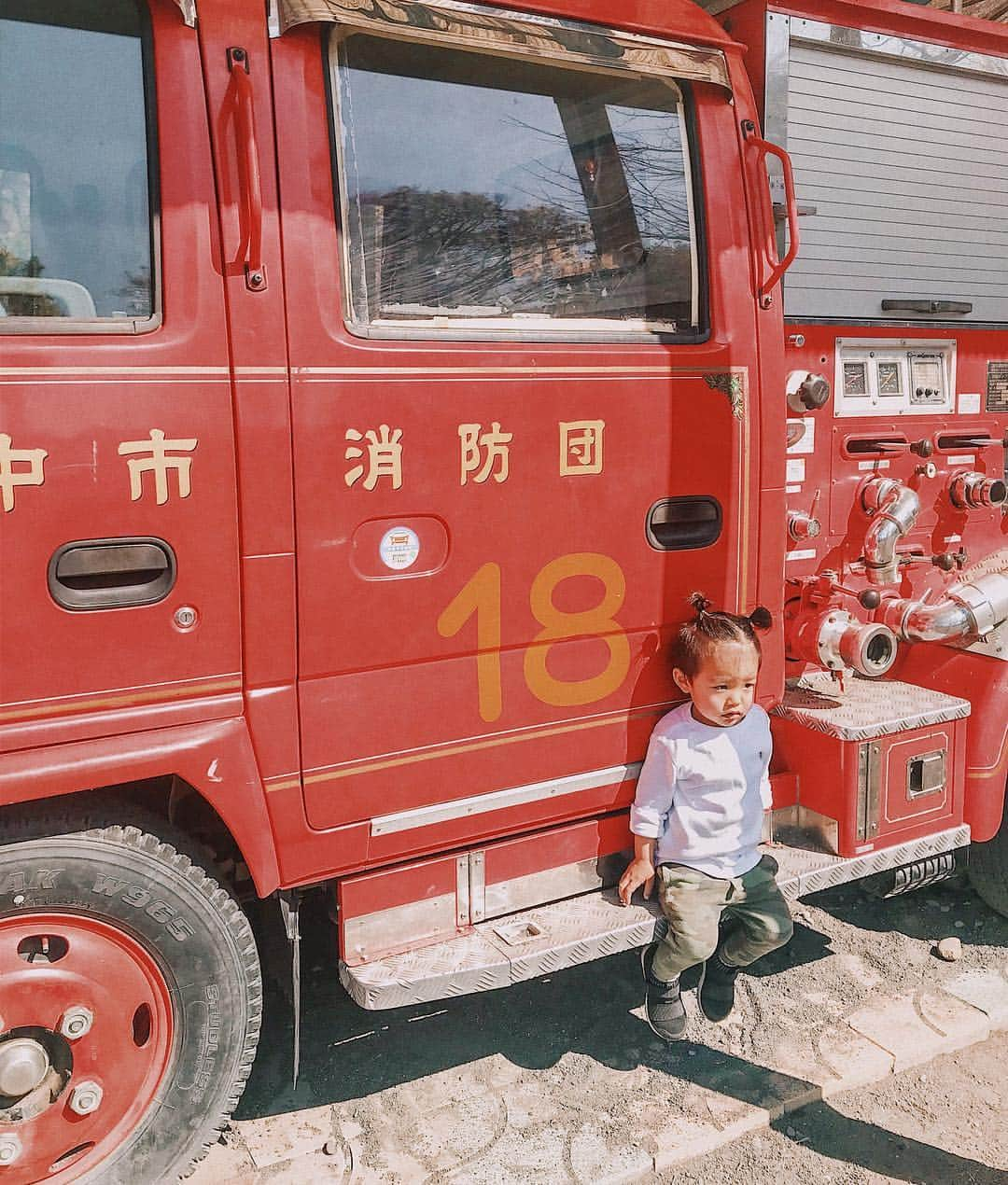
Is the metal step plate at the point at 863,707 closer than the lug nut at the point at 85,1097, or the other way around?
the lug nut at the point at 85,1097

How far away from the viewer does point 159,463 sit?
2.10m

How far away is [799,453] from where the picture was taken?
3227 millimetres

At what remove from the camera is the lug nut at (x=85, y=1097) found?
2.22 meters

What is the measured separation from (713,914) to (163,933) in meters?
1.36

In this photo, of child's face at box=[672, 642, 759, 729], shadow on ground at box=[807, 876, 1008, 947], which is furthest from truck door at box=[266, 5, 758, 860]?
shadow on ground at box=[807, 876, 1008, 947]

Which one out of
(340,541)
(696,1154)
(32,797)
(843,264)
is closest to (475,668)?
(340,541)

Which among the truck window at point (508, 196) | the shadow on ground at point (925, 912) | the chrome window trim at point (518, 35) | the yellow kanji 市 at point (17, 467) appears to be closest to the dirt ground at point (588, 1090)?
→ the shadow on ground at point (925, 912)

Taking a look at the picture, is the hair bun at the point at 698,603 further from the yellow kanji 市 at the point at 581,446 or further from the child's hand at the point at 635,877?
the child's hand at the point at 635,877

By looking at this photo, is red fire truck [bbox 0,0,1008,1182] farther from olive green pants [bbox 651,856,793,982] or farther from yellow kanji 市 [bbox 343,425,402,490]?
olive green pants [bbox 651,856,793,982]

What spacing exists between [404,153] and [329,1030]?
2436 mm

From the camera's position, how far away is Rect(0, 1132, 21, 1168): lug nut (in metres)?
2.17

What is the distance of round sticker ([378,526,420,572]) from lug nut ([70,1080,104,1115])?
49.3 inches

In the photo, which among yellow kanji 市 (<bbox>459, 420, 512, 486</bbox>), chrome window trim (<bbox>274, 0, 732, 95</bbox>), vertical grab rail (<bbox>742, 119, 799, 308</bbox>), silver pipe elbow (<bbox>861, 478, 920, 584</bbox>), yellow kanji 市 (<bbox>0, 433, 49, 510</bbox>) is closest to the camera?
yellow kanji 市 (<bbox>0, 433, 49, 510</bbox>)

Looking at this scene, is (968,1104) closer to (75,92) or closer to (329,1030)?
(329,1030)
